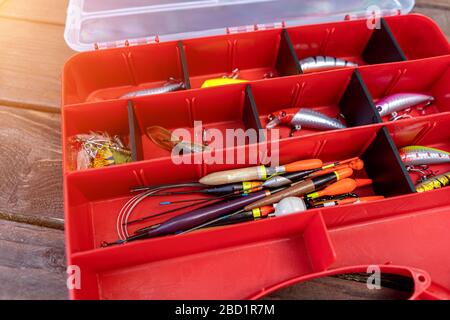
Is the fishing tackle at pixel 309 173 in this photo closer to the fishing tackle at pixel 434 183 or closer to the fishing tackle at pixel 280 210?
the fishing tackle at pixel 280 210

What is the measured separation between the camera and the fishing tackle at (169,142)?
45.1 inches

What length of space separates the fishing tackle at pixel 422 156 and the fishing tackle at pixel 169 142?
0.65m

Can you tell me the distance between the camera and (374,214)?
1.03 meters

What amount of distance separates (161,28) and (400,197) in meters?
1.03

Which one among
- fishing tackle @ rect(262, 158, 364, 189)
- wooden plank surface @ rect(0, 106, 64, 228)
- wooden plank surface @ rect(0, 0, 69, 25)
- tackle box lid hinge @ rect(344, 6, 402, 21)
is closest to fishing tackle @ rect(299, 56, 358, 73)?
tackle box lid hinge @ rect(344, 6, 402, 21)

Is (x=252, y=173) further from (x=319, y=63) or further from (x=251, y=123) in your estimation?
(x=319, y=63)

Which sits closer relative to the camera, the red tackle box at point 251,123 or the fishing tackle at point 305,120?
the red tackle box at point 251,123

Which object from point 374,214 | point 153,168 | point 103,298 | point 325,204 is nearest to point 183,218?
point 153,168

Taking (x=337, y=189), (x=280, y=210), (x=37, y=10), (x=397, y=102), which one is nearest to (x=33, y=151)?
(x=37, y=10)

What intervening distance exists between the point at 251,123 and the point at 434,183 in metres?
0.59

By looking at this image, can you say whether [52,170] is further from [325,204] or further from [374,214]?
[374,214]

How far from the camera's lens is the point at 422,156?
113cm

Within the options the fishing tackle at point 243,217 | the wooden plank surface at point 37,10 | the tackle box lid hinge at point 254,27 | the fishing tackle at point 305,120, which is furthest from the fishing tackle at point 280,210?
the wooden plank surface at point 37,10

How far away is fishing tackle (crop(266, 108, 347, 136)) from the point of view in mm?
1211
